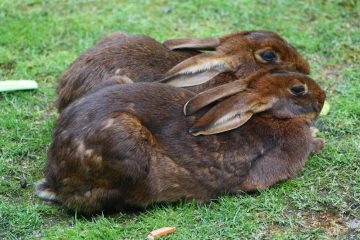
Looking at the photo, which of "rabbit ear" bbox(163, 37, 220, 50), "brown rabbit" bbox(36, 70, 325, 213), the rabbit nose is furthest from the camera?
"rabbit ear" bbox(163, 37, 220, 50)

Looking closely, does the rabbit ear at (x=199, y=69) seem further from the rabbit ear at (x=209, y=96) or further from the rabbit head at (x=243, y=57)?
the rabbit ear at (x=209, y=96)

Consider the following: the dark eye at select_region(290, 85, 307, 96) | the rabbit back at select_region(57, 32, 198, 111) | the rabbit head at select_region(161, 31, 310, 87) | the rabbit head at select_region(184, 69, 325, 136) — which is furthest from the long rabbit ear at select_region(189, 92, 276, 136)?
the rabbit back at select_region(57, 32, 198, 111)

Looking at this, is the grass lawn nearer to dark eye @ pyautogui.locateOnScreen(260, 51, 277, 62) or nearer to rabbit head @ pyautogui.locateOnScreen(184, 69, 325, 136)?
rabbit head @ pyautogui.locateOnScreen(184, 69, 325, 136)

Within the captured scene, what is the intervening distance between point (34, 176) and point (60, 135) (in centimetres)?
79

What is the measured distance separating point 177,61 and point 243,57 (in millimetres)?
553

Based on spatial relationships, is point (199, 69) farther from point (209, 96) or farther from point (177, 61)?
point (209, 96)

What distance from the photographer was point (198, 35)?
26.6ft

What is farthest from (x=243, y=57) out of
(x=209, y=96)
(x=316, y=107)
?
(x=209, y=96)

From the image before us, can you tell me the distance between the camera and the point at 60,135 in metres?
5.36

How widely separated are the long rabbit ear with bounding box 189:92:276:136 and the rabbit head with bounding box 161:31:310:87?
637mm

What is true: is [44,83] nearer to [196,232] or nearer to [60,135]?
[60,135]

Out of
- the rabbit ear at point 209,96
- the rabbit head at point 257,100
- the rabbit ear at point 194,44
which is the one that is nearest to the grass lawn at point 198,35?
the rabbit head at point 257,100

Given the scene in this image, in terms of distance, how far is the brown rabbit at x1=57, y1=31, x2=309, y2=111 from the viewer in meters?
6.10

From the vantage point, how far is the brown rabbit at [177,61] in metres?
6.10
